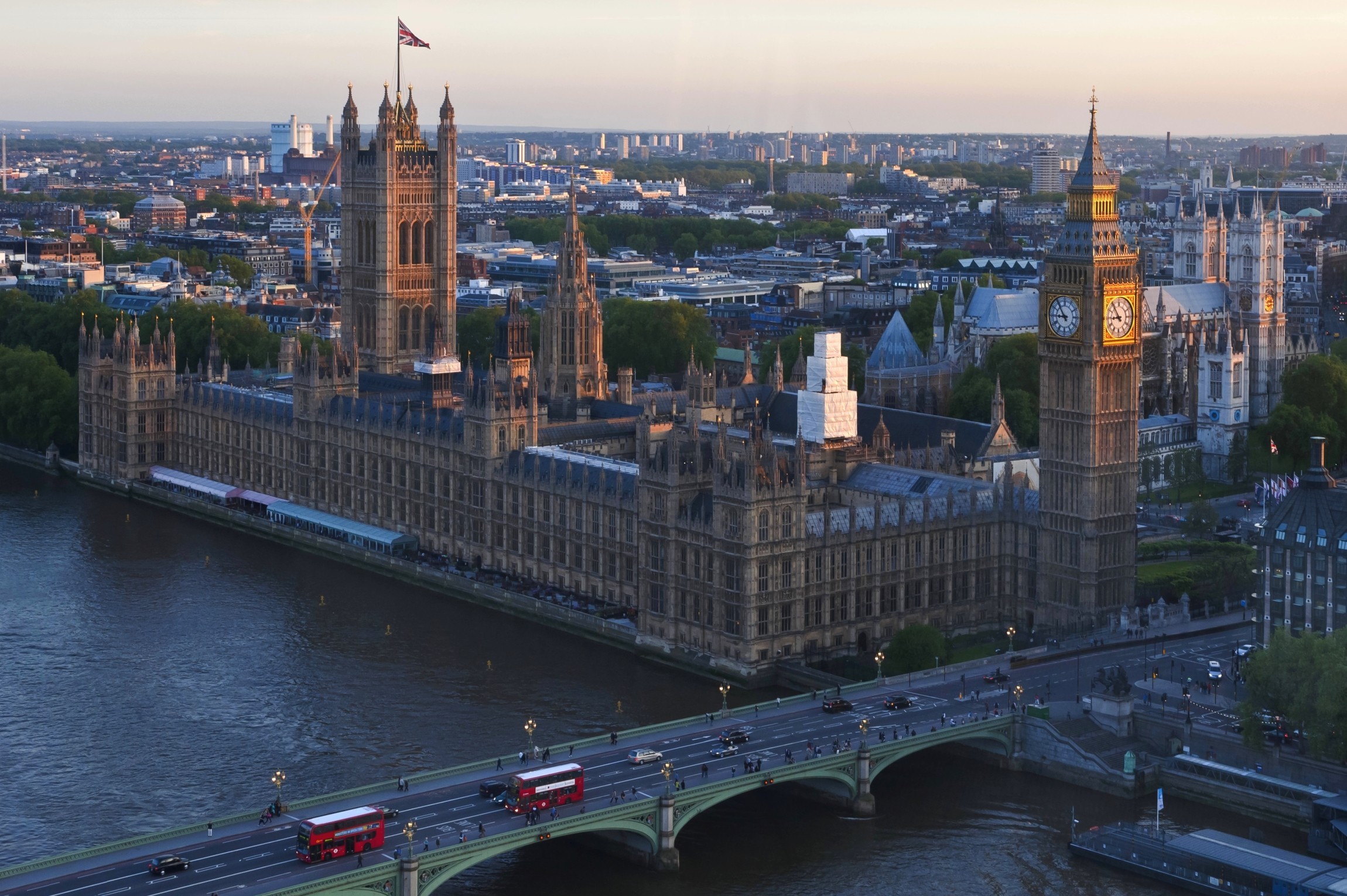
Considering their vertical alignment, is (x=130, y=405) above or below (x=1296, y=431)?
above

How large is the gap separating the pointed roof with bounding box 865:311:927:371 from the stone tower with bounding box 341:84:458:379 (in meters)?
37.5

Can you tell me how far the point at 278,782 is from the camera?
91.4 m

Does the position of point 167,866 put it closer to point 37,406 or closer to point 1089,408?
point 1089,408

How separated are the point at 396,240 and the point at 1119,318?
82812mm

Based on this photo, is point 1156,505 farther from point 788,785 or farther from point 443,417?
point 788,785

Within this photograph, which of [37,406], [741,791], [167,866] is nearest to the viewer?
[167,866]

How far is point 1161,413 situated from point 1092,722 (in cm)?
8917

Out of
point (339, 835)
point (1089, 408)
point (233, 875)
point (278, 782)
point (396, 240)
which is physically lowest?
point (233, 875)

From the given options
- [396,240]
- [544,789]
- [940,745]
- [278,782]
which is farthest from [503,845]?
[396,240]

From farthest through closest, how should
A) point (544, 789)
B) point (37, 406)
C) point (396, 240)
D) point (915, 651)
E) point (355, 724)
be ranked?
1. point (37, 406)
2. point (396, 240)
3. point (915, 651)
4. point (355, 724)
5. point (544, 789)

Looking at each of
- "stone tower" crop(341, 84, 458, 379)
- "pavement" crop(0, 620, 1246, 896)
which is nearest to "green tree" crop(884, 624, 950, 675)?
"pavement" crop(0, 620, 1246, 896)

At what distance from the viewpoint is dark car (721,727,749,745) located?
98875mm

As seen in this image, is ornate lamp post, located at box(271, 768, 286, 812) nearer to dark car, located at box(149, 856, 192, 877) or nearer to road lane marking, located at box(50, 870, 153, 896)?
dark car, located at box(149, 856, 192, 877)

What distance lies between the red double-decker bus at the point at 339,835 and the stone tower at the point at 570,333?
79.0m
